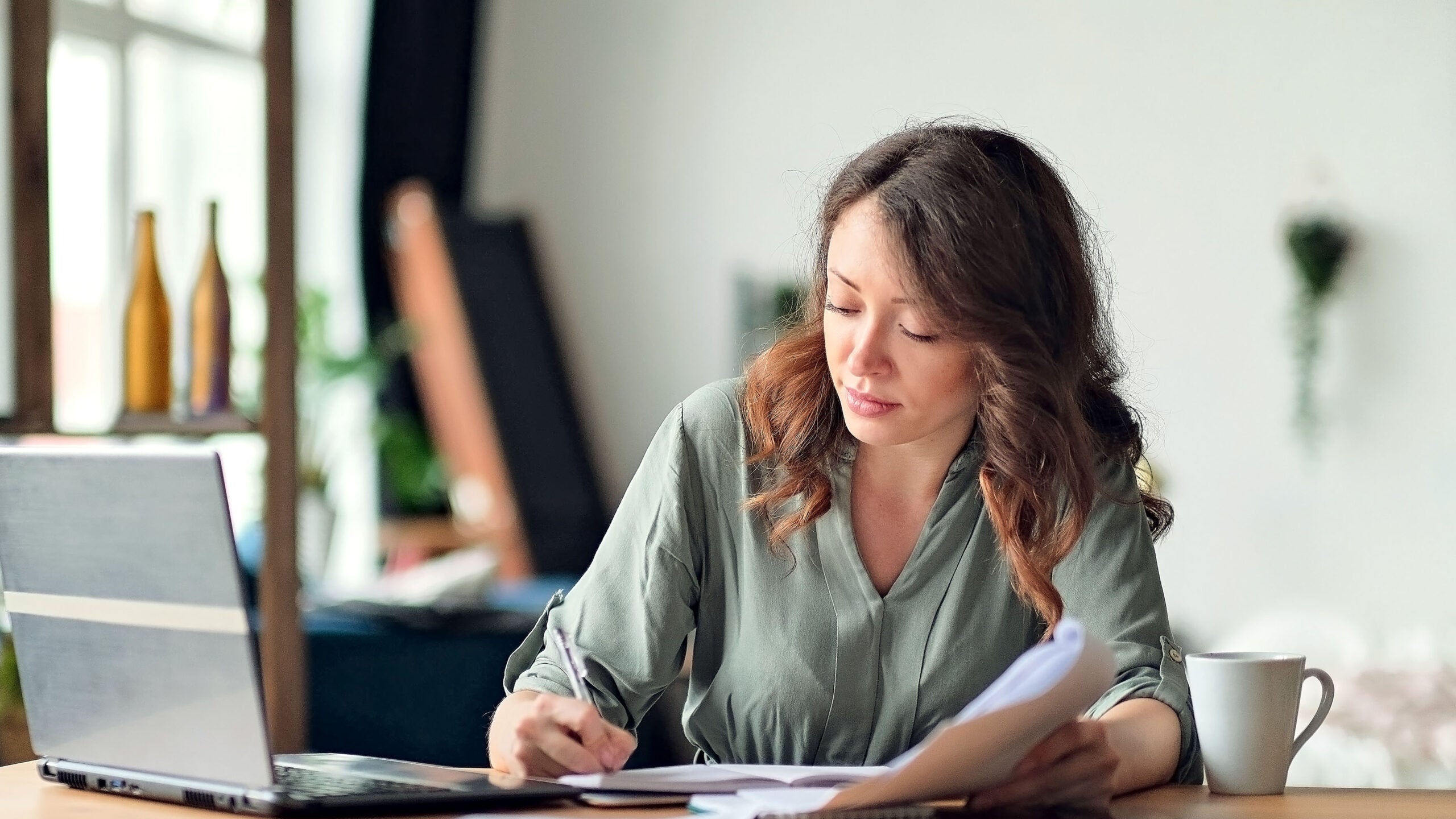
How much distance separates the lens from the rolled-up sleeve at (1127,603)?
134cm

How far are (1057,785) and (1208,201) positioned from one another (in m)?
4.01

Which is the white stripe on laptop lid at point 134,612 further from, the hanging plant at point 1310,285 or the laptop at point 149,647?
the hanging plant at point 1310,285

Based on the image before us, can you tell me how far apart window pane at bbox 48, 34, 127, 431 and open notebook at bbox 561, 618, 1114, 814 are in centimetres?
337

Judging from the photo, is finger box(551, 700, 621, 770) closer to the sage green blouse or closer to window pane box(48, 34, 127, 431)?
the sage green blouse

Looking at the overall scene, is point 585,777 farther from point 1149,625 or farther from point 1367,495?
point 1367,495

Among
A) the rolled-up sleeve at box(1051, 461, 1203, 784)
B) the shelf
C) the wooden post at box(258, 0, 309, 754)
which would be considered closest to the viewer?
the rolled-up sleeve at box(1051, 461, 1203, 784)

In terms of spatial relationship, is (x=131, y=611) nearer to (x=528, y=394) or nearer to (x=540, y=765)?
(x=540, y=765)

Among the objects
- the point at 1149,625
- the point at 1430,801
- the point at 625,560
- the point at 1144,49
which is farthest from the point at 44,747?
the point at 1144,49

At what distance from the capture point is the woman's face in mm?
1352

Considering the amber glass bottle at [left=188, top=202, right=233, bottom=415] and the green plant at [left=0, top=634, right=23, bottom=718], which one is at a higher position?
the amber glass bottle at [left=188, top=202, right=233, bottom=415]

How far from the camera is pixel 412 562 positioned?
16.8ft

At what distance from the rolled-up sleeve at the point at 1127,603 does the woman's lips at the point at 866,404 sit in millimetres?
243

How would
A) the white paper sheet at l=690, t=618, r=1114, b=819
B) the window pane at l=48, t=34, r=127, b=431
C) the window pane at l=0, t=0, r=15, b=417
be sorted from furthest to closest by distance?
the window pane at l=48, t=34, r=127, b=431, the window pane at l=0, t=0, r=15, b=417, the white paper sheet at l=690, t=618, r=1114, b=819

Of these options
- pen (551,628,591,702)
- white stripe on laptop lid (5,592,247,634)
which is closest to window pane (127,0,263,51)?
pen (551,628,591,702)
